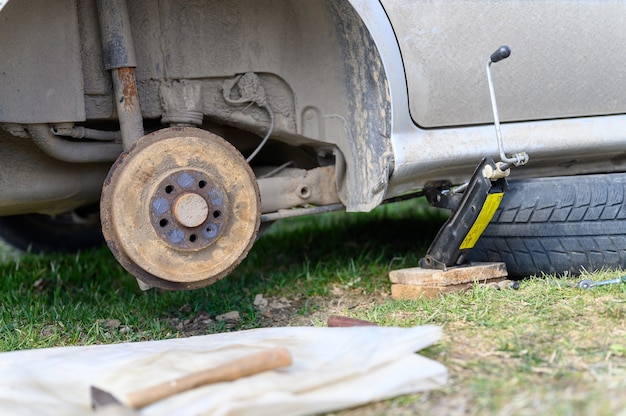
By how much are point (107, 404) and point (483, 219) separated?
4.80 feet

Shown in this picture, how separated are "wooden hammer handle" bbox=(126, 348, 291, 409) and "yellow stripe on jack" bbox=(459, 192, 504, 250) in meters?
1.08

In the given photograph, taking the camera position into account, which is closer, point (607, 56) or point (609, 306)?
point (609, 306)

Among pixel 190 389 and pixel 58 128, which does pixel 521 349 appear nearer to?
pixel 190 389

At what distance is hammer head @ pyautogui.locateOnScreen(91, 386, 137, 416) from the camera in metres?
1.41

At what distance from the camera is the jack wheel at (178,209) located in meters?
2.22

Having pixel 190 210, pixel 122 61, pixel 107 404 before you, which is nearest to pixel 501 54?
pixel 190 210

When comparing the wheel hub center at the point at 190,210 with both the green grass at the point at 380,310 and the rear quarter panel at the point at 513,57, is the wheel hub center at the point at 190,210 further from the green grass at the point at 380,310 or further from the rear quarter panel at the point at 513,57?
the rear quarter panel at the point at 513,57

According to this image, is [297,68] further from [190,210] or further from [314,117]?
[190,210]

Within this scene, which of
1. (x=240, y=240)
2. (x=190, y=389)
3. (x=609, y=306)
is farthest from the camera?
(x=240, y=240)

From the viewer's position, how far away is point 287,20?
2.69 metres

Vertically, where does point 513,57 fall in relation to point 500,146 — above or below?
above

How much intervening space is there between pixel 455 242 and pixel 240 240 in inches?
28.9

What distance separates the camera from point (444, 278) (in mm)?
2541

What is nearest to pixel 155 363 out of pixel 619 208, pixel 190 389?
pixel 190 389
